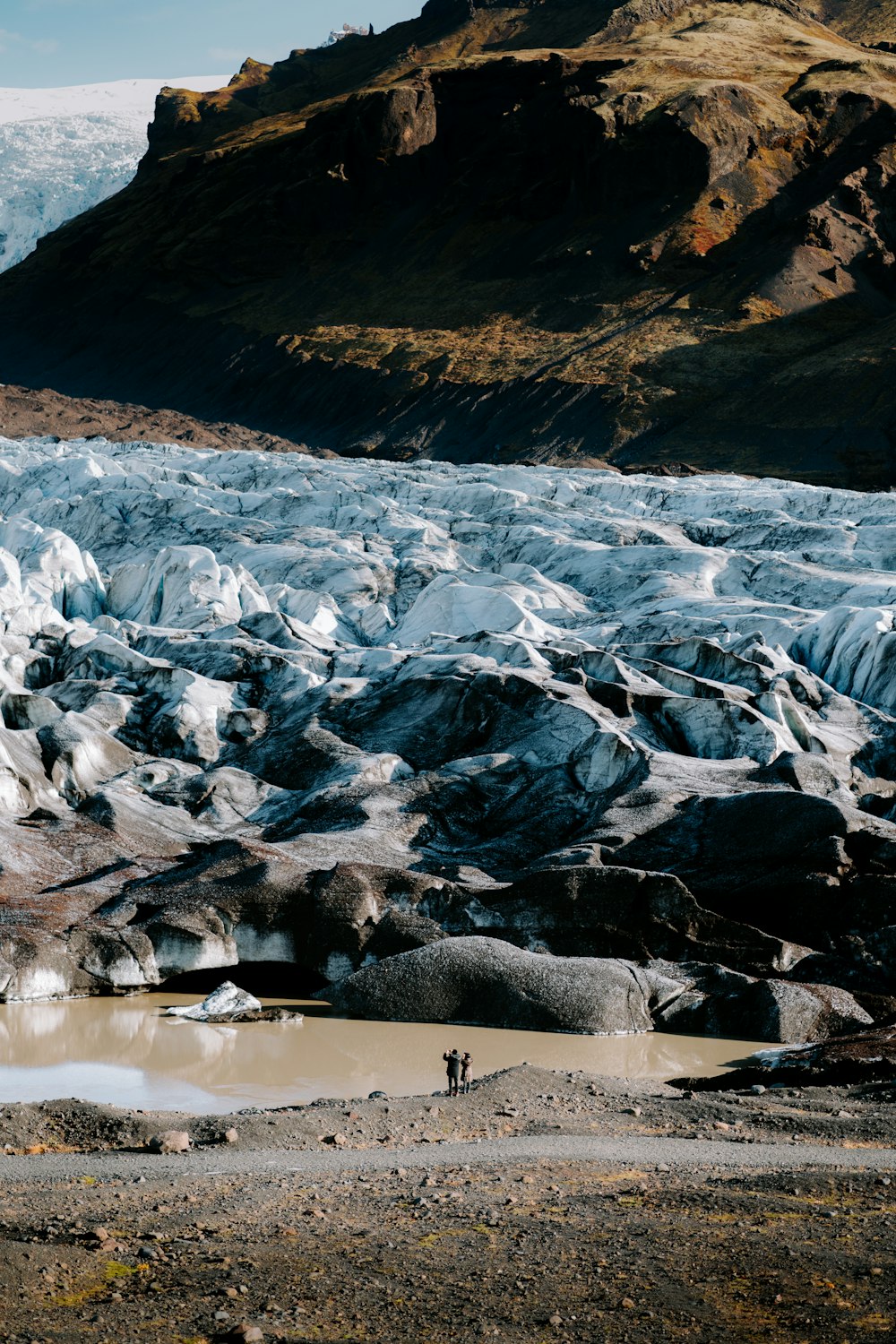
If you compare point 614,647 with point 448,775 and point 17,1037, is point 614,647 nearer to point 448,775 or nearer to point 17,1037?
point 448,775

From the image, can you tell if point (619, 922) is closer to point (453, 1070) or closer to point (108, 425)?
point (453, 1070)

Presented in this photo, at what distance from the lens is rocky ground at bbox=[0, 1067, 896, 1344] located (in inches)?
304

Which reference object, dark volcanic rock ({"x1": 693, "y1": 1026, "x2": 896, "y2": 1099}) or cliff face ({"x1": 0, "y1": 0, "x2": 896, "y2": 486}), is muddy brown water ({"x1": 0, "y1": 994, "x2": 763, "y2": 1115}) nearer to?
dark volcanic rock ({"x1": 693, "y1": 1026, "x2": 896, "y2": 1099})

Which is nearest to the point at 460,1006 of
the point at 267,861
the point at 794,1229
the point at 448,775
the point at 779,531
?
the point at 267,861

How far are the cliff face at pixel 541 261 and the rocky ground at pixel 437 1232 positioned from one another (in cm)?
6277

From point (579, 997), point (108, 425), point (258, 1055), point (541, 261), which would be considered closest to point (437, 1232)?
point (258, 1055)

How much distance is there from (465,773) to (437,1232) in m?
15.9

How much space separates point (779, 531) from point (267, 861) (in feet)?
97.9

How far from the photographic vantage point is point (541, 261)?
A: 97.9 meters

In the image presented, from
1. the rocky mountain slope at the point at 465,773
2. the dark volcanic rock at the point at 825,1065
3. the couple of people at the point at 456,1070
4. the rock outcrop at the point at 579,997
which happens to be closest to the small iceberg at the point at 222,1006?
the rocky mountain slope at the point at 465,773

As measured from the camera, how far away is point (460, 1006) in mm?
18391

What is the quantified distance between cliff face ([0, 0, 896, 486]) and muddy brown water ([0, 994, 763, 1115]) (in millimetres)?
57464

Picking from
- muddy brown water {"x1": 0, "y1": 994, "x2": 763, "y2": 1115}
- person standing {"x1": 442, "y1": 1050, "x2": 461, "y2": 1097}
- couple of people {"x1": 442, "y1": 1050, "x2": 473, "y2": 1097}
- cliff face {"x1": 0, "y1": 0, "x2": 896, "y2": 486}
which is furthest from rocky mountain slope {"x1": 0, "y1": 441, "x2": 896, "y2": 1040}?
cliff face {"x1": 0, "y1": 0, "x2": 896, "y2": 486}

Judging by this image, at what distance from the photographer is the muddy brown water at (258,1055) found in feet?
51.3
